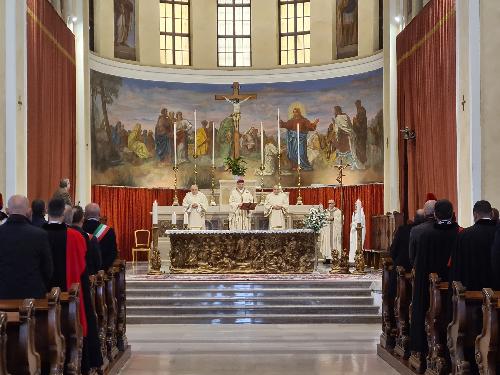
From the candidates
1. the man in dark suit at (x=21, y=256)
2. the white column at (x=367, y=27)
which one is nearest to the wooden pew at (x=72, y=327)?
the man in dark suit at (x=21, y=256)

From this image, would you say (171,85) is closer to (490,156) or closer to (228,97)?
(228,97)

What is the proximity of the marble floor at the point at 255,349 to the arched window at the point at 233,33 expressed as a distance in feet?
46.4

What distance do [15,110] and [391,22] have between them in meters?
11.0

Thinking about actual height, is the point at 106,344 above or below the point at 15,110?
below

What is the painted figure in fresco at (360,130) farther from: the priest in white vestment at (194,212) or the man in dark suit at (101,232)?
the man in dark suit at (101,232)

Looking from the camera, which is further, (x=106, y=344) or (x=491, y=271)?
(x=106, y=344)

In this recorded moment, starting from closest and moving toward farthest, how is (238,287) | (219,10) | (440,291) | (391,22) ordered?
1. (440,291)
2. (238,287)
3. (391,22)
4. (219,10)

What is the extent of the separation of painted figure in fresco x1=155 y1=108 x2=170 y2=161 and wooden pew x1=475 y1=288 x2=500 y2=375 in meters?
20.1

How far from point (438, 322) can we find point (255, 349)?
423 centimetres

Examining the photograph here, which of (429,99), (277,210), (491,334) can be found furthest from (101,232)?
(277,210)

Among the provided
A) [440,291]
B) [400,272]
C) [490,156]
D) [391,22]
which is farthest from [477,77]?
[391,22]

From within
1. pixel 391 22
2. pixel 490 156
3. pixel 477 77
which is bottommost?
pixel 490 156

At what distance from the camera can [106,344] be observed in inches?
416

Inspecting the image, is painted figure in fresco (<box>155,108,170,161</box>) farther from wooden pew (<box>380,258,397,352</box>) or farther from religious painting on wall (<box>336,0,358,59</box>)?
wooden pew (<box>380,258,397,352</box>)
